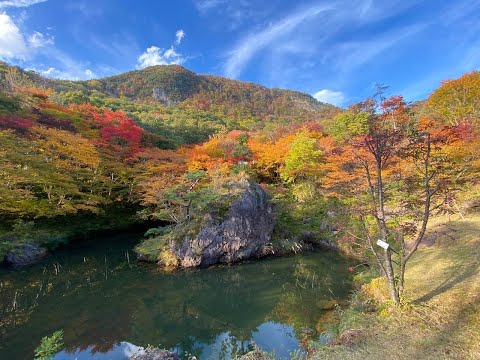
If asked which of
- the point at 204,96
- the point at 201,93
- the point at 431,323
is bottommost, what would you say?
the point at 431,323

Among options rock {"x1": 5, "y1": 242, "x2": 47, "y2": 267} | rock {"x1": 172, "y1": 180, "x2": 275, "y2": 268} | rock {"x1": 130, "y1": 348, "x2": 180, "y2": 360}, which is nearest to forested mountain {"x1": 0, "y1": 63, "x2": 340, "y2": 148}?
rock {"x1": 172, "y1": 180, "x2": 275, "y2": 268}

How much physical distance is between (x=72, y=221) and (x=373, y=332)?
65.0 feet

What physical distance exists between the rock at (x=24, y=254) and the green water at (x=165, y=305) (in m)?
0.66

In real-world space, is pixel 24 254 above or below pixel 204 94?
below

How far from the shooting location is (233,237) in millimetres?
14492

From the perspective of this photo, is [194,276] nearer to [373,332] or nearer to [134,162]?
[373,332]

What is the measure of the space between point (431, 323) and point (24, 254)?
56.6 ft

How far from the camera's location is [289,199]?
2042 centimetres

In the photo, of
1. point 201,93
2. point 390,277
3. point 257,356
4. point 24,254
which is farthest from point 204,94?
Answer: point 257,356

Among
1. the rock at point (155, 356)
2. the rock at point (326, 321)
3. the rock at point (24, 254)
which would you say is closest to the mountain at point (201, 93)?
the rock at point (24, 254)

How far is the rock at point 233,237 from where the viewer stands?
13914mm

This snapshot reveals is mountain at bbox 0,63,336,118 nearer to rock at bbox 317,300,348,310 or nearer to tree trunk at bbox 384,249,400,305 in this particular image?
rock at bbox 317,300,348,310

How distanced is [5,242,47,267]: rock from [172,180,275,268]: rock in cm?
753

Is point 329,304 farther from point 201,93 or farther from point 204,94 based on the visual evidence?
point 201,93
